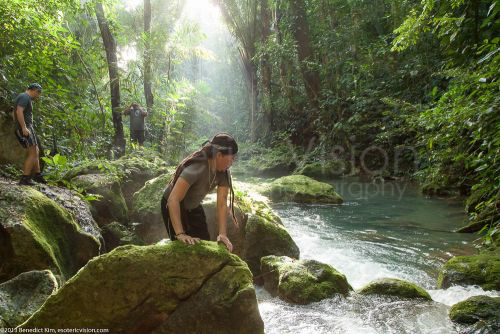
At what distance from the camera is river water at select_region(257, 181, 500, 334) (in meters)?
4.02

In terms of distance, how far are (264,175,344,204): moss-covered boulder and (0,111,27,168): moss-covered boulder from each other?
24.6ft

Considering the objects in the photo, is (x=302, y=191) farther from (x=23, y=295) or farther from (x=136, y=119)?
(x=23, y=295)

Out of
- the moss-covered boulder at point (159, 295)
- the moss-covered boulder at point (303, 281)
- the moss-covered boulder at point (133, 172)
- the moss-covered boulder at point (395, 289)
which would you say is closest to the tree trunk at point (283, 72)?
the moss-covered boulder at point (133, 172)

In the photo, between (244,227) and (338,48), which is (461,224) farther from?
(338,48)

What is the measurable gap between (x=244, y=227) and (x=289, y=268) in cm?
137

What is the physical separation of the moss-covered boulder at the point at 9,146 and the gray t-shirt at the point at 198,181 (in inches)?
206

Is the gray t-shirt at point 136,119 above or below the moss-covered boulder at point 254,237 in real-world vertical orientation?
above

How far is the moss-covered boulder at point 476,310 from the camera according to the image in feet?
12.2

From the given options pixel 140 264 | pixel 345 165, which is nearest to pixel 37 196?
pixel 140 264

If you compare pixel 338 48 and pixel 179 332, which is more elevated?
pixel 338 48

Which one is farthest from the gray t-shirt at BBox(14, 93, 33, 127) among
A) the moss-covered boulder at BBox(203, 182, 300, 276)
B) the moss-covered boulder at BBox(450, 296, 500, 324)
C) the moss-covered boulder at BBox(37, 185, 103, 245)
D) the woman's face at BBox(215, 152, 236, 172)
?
the moss-covered boulder at BBox(450, 296, 500, 324)

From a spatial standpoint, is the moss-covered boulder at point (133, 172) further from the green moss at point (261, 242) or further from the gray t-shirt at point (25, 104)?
the green moss at point (261, 242)

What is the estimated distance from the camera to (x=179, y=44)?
13516 millimetres

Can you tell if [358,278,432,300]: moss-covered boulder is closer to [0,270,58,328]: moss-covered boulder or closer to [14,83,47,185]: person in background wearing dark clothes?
[0,270,58,328]: moss-covered boulder
